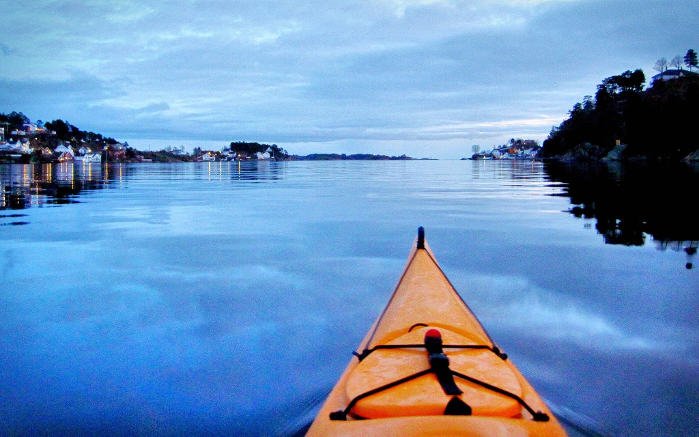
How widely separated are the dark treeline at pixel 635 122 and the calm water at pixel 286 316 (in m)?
56.4

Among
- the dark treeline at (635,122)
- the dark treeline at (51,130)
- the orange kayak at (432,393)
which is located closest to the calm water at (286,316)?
the orange kayak at (432,393)

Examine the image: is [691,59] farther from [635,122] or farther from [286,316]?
[286,316]

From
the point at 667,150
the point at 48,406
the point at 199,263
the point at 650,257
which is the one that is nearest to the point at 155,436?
the point at 48,406

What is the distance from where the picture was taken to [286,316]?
5.30 metres

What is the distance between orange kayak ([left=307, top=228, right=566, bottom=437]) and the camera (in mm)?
1909

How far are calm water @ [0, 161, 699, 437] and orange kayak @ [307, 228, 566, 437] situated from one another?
1.02m

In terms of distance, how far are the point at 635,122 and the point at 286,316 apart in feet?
244

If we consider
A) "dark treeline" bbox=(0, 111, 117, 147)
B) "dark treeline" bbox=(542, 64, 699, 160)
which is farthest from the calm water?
"dark treeline" bbox=(0, 111, 117, 147)

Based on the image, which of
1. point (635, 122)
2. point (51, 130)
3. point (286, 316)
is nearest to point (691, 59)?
point (635, 122)

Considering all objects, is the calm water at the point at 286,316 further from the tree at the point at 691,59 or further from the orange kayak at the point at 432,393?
the tree at the point at 691,59

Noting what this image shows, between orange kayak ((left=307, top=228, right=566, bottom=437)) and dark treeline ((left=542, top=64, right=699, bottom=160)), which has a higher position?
dark treeline ((left=542, top=64, right=699, bottom=160))

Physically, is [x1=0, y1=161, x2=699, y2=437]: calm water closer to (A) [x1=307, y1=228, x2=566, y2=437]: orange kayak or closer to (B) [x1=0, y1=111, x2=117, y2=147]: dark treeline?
(A) [x1=307, y1=228, x2=566, y2=437]: orange kayak

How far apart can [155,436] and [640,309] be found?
5.21 metres

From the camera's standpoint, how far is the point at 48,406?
3371 mm
